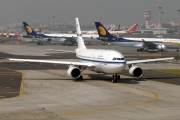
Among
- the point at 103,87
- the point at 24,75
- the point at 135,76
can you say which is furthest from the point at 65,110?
the point at 24,75

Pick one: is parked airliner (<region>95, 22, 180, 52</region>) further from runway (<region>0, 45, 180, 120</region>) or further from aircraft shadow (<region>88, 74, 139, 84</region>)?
runway (<region>0, 45, 180, 120</region>)

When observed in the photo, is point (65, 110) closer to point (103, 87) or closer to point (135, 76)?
point (103, 87)

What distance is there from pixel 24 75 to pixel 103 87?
1705 centimetres

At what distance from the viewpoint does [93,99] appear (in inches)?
1534

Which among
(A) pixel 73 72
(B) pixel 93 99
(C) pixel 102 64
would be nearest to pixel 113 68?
(C) pixel 102 64

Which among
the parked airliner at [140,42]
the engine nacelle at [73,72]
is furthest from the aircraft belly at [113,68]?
the parked airliner at [140,42]

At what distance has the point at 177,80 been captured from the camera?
55.5 metres

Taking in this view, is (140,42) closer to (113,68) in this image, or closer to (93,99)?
(113,68)

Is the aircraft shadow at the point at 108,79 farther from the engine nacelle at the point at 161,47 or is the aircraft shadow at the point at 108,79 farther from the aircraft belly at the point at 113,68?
the engine nacelle at the point at 161,47

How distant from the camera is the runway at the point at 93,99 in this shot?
31047 mm

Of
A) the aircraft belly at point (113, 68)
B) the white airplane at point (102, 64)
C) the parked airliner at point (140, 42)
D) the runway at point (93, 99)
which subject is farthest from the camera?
the parked airliner at point (140, 42)

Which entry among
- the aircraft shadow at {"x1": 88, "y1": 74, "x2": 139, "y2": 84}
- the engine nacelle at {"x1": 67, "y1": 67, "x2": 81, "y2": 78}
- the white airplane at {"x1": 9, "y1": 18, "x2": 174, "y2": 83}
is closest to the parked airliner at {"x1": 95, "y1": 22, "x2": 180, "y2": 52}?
the aircraft shadow at {"x1": 88, "y1": 74, "x2": 139, "y2": 84}

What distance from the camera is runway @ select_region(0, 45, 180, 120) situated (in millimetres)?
31047

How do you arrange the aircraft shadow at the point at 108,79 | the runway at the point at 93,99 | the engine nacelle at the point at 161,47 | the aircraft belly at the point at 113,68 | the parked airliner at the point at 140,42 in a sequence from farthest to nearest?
the parked airliner at the point at 140,42
the engine nacelle at the point at 161,47
the aircraft shadow at the point at 108,79
the aircraft belly at the point at 113,68
the runway at the point at 93,99
